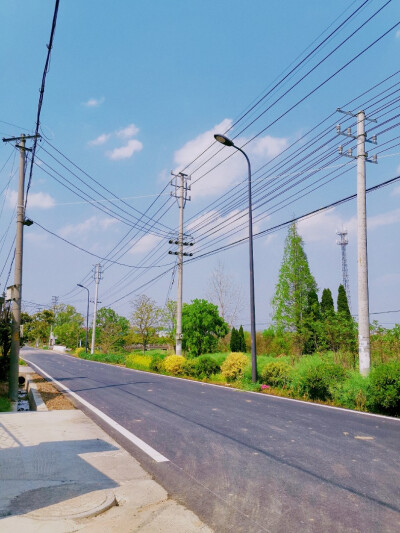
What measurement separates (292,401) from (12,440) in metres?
7.63

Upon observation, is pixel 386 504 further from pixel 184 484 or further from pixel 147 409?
pixel 147 409

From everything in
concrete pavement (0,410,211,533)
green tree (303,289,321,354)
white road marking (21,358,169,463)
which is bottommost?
white road marking (21,358,169,463)

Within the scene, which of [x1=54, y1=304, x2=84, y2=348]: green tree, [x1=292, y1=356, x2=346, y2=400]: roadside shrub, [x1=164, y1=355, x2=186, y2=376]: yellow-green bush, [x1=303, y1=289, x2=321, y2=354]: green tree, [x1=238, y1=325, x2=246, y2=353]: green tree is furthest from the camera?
[x1=54, y1=304, x2=84, y2=348]: green tree

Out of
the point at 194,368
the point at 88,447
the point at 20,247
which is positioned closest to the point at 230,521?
the point at 88,447

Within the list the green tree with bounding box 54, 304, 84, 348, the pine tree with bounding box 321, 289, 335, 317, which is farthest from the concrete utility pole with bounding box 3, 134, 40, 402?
the green tree with bounding box 54, 304, 84, 348

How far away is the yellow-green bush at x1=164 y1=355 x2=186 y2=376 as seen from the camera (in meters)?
22.3

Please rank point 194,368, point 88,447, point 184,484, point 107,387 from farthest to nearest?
point 194,368 < point 107,387 < point 88,447 < point 184,484

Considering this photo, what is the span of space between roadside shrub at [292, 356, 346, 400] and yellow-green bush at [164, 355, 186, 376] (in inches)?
421

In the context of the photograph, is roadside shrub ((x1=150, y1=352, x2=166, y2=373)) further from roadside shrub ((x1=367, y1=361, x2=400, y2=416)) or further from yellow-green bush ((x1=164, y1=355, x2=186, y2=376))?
roadside shrub ((x1=367, y1=361, x2=400, y2=416))

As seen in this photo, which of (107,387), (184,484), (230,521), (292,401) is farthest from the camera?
(107,387)

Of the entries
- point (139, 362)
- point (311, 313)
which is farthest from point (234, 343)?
point (139, 362)

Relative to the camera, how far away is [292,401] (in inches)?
452

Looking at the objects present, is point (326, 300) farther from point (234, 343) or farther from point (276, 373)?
point (276, 373)

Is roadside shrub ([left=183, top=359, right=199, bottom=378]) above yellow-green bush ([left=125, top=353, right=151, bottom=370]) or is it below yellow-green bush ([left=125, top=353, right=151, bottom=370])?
above
